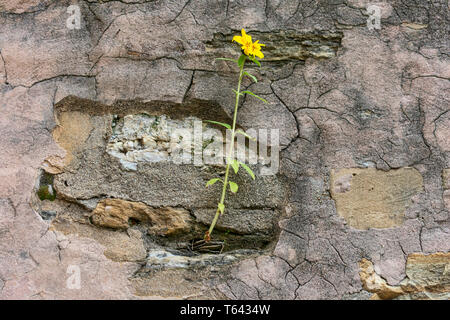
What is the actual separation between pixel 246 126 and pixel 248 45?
0.37m

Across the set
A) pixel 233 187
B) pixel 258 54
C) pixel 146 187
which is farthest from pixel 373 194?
pixel 146 187

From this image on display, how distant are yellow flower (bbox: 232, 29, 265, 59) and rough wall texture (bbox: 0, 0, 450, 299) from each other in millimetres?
174

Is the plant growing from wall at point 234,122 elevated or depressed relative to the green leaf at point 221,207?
elevated

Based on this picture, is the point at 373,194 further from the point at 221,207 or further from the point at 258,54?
the point at 258,54

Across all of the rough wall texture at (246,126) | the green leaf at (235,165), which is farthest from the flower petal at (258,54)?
the green leaf at (235,165)

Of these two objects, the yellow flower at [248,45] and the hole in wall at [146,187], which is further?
the hole in wall at [146,187]

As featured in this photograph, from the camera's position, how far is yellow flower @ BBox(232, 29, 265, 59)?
1.89m

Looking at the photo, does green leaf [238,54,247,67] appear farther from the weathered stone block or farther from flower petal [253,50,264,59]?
the weathered stone block

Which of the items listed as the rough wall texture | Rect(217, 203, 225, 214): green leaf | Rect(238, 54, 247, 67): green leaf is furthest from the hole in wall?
Rect(238, 54, 247, 67): green leaf

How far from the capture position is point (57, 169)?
201cm

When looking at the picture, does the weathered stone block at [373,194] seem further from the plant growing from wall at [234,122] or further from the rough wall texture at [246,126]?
the plant growing from wall at [234,122]

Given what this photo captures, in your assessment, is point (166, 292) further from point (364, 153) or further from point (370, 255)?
point (364, 153)

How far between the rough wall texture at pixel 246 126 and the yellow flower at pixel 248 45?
0.57ft

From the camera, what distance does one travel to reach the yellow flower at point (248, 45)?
1886mm
